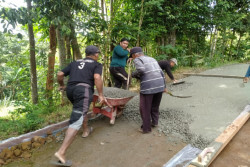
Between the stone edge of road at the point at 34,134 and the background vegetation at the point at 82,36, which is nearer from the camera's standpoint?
the stone edge of road at the point at 34,134

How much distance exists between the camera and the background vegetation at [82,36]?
3363 millimetres

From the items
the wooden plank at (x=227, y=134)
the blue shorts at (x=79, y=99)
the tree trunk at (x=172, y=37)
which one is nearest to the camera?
the wooden plank at (x=227, y=134)

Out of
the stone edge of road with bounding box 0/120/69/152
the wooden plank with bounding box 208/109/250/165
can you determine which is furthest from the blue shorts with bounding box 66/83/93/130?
the wooden plank with bounding box 208/109/250/165

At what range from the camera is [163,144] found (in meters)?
2.86

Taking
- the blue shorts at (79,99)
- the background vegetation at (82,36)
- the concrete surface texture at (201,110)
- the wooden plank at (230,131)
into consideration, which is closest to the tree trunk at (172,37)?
the background vegetation at (82,36)

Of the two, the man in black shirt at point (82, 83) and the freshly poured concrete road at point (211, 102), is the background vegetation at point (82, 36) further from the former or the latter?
the freshly poured concrete road at point (211, 102)

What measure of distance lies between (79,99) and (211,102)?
3349 millimetres

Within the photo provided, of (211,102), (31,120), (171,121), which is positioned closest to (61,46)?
(31,120)

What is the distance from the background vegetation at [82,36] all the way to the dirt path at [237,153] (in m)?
2.97

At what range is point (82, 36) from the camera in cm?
708

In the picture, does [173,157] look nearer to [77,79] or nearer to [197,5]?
[77,79]

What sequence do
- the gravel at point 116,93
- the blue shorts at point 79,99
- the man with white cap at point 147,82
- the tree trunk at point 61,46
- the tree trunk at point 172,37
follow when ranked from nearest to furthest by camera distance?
1. the blue shorts at point 79,99
2. the man with white cap at point 147,82
3. the gravel at point 116,93
4. the tree trunk at point 61,46
5. the tree trunk at point 172,37

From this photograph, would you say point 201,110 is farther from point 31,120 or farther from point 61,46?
point 61,46

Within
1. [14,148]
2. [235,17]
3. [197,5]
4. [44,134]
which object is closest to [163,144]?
[44,134]
